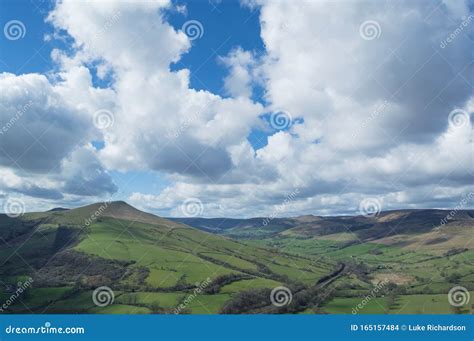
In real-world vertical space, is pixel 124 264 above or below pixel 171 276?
above

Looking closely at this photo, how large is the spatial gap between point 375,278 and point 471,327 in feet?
415

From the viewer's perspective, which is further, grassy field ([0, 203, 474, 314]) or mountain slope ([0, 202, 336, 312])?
mountain slope ([0, 202, 336, 312])

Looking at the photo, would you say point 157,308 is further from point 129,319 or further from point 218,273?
point 129,319

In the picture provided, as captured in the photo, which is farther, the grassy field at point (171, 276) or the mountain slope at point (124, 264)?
the mountain slope at point (124, 264)

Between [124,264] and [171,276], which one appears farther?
[124,264]

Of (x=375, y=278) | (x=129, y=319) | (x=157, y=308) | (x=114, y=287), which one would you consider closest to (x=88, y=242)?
(x=114, y=287)

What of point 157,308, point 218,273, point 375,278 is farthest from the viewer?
point 375,278

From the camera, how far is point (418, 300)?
10038 cm

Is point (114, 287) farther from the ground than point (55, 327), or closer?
farther from the ground

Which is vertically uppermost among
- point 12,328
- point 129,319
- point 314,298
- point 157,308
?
point 314,298

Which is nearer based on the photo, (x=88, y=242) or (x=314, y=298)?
(x=314, y=298)

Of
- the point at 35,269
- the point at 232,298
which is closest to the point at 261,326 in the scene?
the point at 232,298

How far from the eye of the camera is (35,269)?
13438 cm

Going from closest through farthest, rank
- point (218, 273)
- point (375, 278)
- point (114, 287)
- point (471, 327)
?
point (471, 327), point (114, 287), point (218, 273), point (375, 278)
